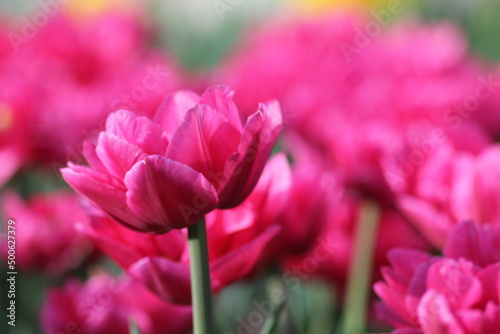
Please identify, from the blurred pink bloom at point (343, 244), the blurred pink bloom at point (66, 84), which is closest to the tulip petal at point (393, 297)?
the blurred pink bloom at point (343, 244)

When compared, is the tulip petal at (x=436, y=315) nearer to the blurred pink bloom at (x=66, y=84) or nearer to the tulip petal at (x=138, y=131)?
the tulip petal at (x=138, y=131)

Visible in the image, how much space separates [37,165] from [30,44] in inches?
23.0

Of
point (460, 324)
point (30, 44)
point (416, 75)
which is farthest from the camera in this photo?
point (30, 44)

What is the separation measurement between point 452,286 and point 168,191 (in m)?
0.16

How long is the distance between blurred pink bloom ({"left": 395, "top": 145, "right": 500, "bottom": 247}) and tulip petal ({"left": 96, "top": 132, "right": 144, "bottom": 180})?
268mm

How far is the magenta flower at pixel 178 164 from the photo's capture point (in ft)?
1.50

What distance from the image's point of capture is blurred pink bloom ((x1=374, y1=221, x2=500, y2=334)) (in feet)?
1.42

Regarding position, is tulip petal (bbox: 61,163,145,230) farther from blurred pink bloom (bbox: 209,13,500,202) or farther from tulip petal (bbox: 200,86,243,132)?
blurred pink bloom (bbox: 209,13,500,202)

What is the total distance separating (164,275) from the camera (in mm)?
505

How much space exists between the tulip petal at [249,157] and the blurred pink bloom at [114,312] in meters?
0.18

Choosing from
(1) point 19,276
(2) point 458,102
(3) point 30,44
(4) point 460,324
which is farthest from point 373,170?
(3) point 30,44

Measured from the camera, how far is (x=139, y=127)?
48 centimetres

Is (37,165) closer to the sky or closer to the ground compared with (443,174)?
closer to the sky

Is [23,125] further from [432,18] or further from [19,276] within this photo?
[432,18]
